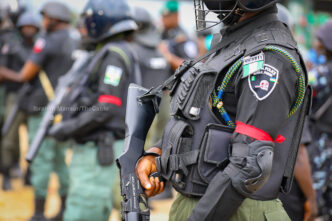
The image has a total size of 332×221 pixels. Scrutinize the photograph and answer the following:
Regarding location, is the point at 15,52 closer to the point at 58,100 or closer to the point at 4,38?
the point at 4,38

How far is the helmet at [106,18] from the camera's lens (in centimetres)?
395

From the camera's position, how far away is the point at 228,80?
1.92 meters

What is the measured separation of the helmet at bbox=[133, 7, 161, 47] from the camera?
6.21 meters

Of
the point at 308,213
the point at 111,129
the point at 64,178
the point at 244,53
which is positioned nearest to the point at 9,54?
the point at 64,178

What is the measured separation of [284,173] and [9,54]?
18.2ft

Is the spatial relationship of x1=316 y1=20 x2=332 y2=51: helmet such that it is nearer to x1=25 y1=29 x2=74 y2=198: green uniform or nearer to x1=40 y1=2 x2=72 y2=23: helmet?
x1=25 y1=29 x2=74 y2=198: green uniform

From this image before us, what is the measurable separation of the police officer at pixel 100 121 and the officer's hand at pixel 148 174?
1594 mm

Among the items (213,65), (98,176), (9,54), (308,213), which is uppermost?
(9,54)

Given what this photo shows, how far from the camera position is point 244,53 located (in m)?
1.89

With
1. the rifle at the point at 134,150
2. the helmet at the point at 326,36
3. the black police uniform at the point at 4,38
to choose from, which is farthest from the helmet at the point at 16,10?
the rifle at the point at 134,150

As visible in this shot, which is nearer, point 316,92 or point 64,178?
point 316,92

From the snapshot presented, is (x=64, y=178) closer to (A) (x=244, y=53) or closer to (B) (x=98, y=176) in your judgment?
(B) (x=98, y=176)

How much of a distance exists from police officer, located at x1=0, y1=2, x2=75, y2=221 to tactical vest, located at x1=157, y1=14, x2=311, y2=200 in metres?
3.25

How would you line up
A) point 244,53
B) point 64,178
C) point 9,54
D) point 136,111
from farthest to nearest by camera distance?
1. point 9,54
2. point 64,178
3. point 136,111
4. point 244,53
